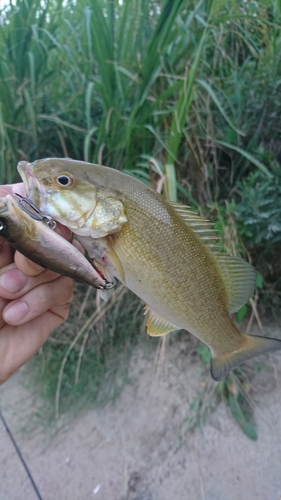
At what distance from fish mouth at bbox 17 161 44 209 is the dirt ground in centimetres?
144

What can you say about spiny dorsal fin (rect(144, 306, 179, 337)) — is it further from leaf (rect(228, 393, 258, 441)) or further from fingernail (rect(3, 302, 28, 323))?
leaf (rect(228, 393, 258, 441))

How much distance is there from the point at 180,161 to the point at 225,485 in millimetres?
1604

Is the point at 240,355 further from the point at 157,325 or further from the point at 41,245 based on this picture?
the point at 41,245

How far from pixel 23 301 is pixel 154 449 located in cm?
125

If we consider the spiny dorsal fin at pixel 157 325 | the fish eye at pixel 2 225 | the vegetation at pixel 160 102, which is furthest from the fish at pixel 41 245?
the vegetation at pixel 160 102

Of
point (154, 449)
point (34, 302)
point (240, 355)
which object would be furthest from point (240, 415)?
point (34, 302)

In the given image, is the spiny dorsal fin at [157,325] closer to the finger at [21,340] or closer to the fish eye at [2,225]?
the finger at [21,340]

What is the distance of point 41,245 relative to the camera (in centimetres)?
74

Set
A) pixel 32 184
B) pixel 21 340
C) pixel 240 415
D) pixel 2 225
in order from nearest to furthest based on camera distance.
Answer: pixel 2 225 → pixel 32 184 → pixel 21 340 → pixel 240 415

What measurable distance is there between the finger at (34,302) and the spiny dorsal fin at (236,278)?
45 cm

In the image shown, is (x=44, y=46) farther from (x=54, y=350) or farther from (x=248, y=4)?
(x=54, y=350)

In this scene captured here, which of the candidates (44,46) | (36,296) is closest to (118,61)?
(44,46)

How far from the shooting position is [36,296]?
98 cm

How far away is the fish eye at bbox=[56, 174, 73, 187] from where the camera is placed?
0.81 metres
